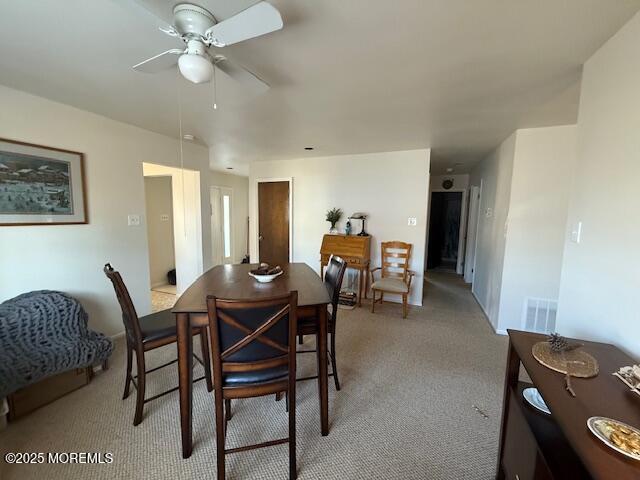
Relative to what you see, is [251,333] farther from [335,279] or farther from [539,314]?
[539,314]

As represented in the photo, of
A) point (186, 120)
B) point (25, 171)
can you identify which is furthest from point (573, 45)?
point (25, 171)

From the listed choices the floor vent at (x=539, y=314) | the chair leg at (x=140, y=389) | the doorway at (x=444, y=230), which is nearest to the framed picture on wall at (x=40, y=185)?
the chair leg at (x=140, y=389)

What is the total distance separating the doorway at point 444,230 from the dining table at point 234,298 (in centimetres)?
542

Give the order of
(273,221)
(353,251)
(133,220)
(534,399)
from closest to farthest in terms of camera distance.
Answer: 1. (534,399)
2. (133,220)
3. (353,251)
4. (273,221)

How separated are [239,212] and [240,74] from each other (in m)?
5.91

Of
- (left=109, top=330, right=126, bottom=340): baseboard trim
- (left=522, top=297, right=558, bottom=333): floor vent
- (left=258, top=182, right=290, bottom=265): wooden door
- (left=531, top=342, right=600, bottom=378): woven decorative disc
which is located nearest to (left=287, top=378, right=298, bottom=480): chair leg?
(left=531, top=342, right=600, bottom=378): woven decorative disc

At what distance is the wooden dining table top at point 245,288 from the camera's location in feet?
5.00

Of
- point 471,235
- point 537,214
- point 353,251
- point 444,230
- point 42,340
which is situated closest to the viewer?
point 42,340

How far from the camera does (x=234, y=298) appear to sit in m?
1.44

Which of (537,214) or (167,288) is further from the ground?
(537,214)

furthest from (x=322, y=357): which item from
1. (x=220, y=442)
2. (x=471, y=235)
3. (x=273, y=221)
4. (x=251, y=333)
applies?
(x=471, y=235)

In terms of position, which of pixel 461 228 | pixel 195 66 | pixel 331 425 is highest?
pixel 195 66

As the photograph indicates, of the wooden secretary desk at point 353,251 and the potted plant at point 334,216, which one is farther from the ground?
the potted plant at point 334,216

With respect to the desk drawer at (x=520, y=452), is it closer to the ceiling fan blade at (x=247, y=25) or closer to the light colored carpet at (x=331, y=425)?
the light colored carpet at (x=331, y=425)
